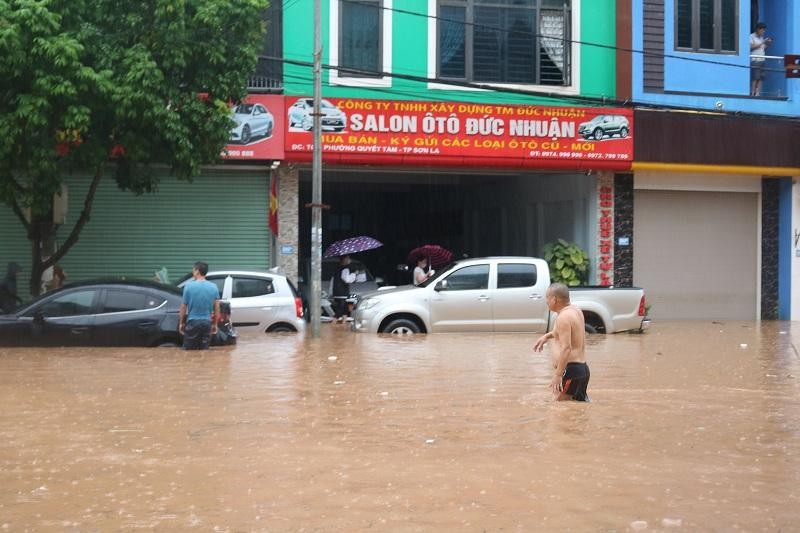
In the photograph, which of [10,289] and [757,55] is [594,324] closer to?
[757,55]

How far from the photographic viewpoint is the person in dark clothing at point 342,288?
81.2 feet

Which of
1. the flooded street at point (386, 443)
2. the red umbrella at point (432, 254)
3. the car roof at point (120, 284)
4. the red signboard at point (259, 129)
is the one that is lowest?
the flooded street at point (386, 443)

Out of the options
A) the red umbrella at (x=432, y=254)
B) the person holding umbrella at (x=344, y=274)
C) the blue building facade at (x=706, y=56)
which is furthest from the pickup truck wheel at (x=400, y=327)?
the blue building facade at (x=706, y=56)

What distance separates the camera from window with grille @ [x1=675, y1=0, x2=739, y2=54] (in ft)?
84.4

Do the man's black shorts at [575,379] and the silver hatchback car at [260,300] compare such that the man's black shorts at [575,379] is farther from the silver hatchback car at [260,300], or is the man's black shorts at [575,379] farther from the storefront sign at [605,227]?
the storefront sign at [605,227]

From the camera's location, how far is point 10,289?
21578mm

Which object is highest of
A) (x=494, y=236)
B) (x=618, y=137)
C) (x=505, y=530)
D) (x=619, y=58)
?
(x=619, y=58)

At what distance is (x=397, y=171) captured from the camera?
82.7ft

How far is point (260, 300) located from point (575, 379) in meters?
9.34

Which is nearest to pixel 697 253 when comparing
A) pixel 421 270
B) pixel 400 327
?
pixel 421 270

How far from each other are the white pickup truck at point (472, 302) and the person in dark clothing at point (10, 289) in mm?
6465

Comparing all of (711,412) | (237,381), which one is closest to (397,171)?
(237,381)

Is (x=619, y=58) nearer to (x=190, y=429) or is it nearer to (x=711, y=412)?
(x=711, y=412)

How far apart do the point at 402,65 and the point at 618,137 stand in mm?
4861
